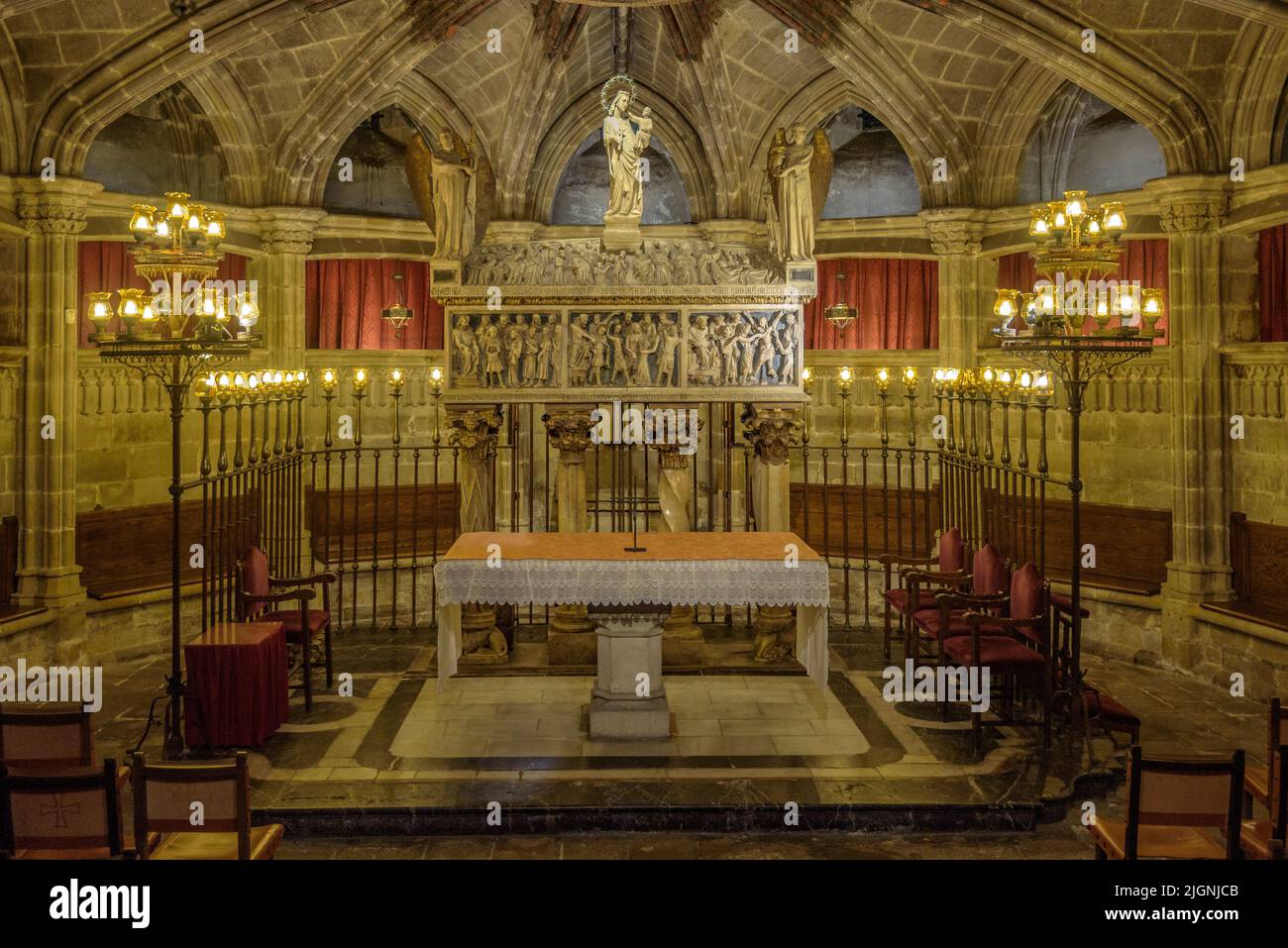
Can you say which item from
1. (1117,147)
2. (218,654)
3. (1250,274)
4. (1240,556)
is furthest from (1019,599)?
(1117,147)

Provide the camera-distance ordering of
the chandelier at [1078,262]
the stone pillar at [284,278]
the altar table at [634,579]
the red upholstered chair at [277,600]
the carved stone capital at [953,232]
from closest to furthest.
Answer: the chandelier at [1078,262], the altar table at [634,579], the red upholstered chair at [277,600], the carved stone capital at [953,232], the stone pillar at [284,278]

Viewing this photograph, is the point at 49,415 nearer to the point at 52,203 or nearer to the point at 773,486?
the point at 52,203

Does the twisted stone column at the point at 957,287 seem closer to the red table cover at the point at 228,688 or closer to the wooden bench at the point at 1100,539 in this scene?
the wooden bench at the point at 1100,539

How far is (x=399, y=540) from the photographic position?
13.9 meters

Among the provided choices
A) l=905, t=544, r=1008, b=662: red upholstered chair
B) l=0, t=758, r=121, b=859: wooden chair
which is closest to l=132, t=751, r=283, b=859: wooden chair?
l=0, t=758, r=121, b=859: wooden chair

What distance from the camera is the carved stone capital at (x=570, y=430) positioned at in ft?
32.1

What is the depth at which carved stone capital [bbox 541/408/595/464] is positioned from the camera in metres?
9.77

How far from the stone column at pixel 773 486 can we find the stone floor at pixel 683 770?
369 mm

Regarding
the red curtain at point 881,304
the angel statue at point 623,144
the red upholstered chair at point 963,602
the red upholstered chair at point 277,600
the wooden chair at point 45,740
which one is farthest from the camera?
the red curtain at point 881,304

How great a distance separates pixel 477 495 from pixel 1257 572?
23.2 feet

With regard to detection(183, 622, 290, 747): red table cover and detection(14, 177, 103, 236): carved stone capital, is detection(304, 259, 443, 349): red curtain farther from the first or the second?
detection(183, 622, 290, 747): red table cover

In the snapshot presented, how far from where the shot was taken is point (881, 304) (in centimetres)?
1466

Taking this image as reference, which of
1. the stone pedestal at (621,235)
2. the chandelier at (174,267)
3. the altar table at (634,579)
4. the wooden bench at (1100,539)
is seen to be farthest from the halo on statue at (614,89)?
the wooden bench at (1100,539)

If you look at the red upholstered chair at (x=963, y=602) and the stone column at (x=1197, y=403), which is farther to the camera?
the stone column at (x=1197, y=403)
